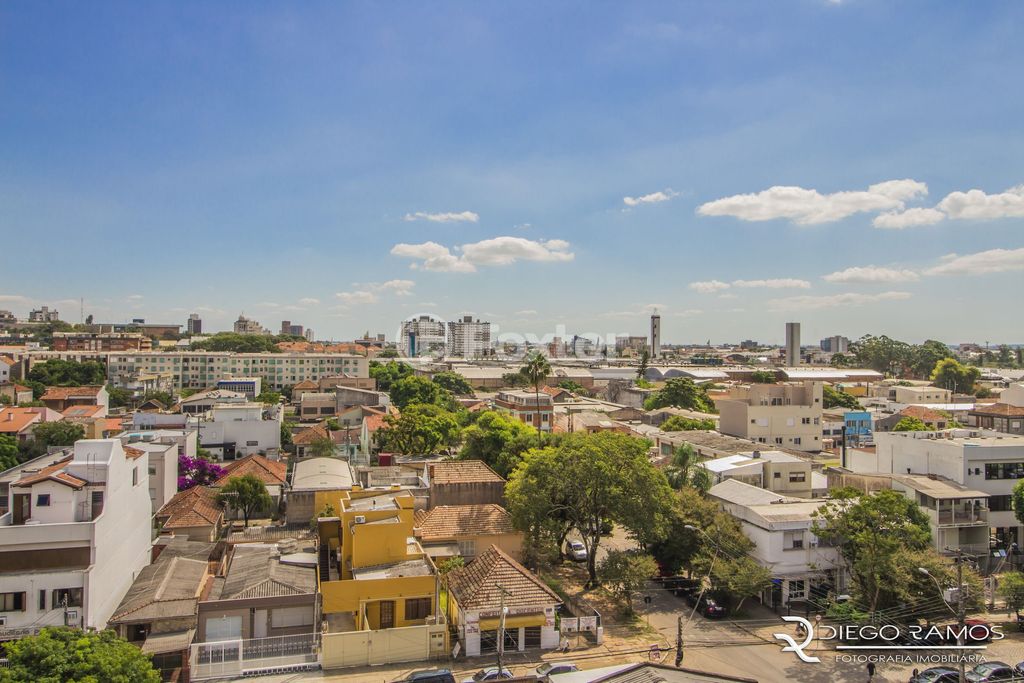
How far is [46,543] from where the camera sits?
70.9 feet

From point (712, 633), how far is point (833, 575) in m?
5.93

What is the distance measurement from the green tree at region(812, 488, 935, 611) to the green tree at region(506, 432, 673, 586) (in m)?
5.74

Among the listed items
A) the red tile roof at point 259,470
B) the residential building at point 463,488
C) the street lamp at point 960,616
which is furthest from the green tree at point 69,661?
the red tile roof at point 259,470

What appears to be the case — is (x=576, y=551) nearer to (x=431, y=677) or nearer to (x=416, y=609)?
(x=416, y=609)

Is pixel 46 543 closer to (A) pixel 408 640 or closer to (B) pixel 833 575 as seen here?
(A) pixel 408 640

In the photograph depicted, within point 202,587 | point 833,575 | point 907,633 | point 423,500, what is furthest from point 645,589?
point 202,587

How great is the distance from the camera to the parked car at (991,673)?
57.6 feet

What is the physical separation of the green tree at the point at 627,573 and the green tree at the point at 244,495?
62.8ft

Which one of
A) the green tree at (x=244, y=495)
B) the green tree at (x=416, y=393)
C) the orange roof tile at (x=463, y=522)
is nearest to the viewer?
the orange roof tile at (x=463, y=522)

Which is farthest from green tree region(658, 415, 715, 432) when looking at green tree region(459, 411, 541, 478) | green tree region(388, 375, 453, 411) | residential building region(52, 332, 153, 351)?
residential building region(52, 332, 153, 351)

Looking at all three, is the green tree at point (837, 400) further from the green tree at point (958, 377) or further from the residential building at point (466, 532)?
the residential building at point (466, 532)

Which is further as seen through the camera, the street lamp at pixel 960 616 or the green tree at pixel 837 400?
the green tree at pixel 837 400

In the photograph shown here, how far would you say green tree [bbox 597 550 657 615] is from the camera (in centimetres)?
2369

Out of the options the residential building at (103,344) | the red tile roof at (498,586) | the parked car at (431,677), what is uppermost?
the residential building at (103,344)
